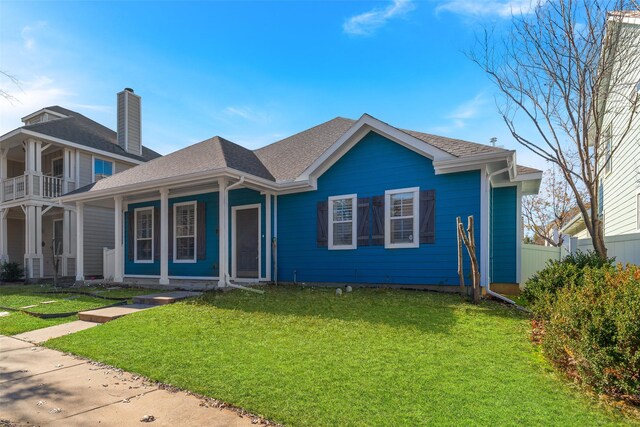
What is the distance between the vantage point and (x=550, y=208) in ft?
82.0

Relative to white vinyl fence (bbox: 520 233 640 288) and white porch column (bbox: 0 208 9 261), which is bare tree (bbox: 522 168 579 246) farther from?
white porch column (bbox: 0 208 9 261)

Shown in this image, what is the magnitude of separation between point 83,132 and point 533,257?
20.3 meters

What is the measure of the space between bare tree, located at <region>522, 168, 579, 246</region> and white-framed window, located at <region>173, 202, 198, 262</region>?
19.1 m

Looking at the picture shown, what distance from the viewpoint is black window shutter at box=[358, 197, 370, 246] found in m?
9.65

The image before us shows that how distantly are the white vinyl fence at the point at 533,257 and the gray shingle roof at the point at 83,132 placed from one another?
18.7 metres

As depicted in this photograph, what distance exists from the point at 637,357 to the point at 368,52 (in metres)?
11.0

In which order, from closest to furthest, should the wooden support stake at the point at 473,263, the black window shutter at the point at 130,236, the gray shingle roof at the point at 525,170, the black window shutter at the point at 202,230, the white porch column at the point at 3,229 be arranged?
the wooden support stake at the point at 473,263 < the gray shingle roof at the point at 525,170 < the black window shutter at the point at 202,230 < the black window shutter at the point at 130,236 < the white porch column at the point at 3,229

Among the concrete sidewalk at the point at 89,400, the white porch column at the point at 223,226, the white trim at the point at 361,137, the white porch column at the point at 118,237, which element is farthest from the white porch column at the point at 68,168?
the concrete sidewalk at the point at 89,400

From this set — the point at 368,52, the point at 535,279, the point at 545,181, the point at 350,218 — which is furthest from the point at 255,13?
the point at 545,181

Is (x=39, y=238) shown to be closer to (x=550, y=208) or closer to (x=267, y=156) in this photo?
(x=267, y=156)

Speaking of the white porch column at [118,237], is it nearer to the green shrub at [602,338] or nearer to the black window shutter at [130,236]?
the black window shutter at [130,236]

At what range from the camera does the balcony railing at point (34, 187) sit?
16406 mm

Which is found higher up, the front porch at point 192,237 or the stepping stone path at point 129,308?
the front porch at point 192,237

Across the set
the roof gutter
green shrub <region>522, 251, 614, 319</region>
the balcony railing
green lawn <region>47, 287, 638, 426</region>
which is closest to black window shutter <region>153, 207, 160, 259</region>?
green lawn <region>47, 287, 638, 426</region>
